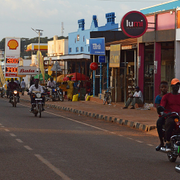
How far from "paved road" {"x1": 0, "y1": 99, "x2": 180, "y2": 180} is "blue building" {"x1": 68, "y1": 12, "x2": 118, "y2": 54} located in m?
48.2

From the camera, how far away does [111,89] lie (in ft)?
100

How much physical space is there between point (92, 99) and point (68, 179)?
1109 inches

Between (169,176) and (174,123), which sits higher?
(174,123)

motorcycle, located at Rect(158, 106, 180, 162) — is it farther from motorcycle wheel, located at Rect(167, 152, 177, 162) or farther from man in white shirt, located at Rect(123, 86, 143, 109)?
man in white shirt, located at Rect(123, 86, 143, 109)

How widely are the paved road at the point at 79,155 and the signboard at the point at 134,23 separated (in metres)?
9.59

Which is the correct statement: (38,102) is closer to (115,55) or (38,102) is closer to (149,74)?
(149,74)

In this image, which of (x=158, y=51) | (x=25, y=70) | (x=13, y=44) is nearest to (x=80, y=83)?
(x=25, y=70)

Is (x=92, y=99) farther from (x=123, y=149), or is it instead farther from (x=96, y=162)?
(x=96, y=162)

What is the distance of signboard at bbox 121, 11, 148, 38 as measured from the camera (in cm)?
2364

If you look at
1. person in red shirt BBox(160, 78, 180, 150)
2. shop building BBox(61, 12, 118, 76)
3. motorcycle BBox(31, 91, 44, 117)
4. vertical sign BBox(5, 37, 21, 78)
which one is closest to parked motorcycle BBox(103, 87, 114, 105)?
motorcycle BBox(31, 91, 44, 117)

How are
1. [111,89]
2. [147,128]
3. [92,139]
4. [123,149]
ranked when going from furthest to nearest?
[111,89], [147,128], [92,139], [123,149]

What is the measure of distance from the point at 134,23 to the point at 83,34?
42.4 metres

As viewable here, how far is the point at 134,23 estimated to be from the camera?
936 inches

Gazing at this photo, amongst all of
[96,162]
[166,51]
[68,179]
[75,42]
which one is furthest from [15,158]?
[75,42]
